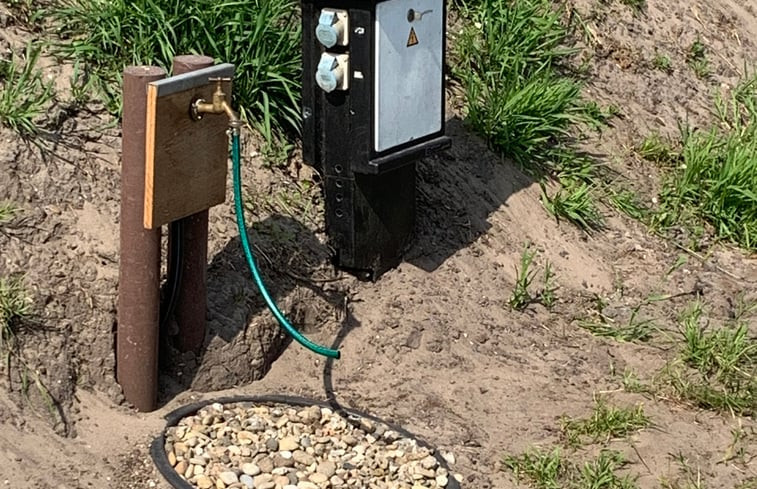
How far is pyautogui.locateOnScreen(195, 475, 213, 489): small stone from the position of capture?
413 cm

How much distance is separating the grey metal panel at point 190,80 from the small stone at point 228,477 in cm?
120

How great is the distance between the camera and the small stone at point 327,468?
4.28m

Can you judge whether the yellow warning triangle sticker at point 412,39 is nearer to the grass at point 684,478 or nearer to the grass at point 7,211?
the grass at point 7,211

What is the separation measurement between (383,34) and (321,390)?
1.34 meters

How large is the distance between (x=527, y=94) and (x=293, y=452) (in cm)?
252

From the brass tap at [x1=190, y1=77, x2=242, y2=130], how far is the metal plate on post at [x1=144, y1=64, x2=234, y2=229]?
0.05 feet

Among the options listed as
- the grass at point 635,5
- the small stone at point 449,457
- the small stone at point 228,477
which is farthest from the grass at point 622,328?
the grass at point 635,5

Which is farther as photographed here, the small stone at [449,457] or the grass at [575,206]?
the grass at [575,206]

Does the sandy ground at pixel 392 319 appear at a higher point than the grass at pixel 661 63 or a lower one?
lower

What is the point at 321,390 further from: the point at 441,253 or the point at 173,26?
the point at 173,26

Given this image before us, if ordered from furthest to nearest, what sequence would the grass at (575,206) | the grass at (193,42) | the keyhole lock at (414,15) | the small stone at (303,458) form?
the grass at (575,206) < the grass at (193,42) < the keyhole lock at (414,15) < the small stone at (303,458)

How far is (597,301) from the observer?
19.0 feet

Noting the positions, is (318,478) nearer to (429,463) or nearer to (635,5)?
(429,463)

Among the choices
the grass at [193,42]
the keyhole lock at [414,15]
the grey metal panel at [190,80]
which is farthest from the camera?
the grass at [193,42]
